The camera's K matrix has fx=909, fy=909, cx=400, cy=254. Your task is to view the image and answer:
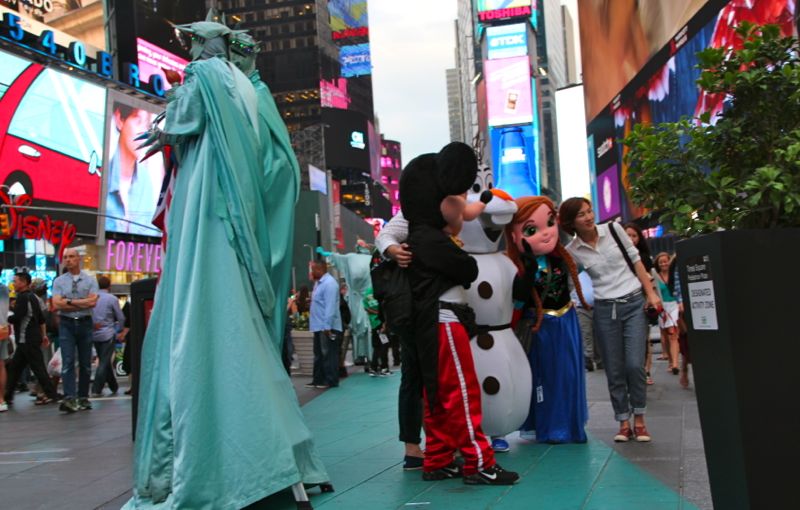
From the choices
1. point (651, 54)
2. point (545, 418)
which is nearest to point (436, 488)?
point (545, 418)

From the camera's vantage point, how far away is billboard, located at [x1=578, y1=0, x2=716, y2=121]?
27.5m

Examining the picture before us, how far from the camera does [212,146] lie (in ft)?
14.5

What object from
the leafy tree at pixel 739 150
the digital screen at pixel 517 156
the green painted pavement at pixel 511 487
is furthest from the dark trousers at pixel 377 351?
the digital screen at pixel 517 156

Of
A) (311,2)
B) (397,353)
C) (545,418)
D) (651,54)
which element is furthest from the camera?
(311,2)

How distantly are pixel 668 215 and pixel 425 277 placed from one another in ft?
5.93

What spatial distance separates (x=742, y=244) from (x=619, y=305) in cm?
321

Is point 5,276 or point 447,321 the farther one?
point 5,276

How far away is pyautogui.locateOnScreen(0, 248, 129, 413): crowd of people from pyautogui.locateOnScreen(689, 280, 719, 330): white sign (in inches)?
318

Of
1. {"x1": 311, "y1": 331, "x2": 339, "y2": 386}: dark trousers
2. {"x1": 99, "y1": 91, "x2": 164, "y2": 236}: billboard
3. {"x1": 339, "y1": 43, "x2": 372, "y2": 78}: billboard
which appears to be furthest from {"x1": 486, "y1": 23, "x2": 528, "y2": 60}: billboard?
{"x1": 311, "y1": 331, "x2": 339, "y2": 386}: dark trousers

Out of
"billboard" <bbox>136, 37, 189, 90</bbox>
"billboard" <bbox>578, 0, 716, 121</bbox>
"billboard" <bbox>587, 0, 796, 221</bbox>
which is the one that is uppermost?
"billboard" <bbox>136, 37, 189, 90</bbox>

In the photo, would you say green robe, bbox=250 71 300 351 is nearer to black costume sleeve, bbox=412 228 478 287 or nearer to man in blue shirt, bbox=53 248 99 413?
black costume sleeve, bbox=412 228 478 287

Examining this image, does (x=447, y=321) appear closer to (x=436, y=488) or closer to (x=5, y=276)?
(x=436, y=488)

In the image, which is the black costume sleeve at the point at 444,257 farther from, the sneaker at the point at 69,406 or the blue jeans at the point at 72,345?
the sneaker at the point at 69,406

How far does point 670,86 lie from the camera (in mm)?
27266
